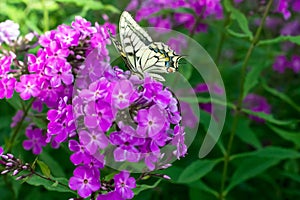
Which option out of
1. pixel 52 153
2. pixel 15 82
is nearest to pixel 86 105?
pixel 15 82

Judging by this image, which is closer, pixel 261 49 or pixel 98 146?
pixel 98 146

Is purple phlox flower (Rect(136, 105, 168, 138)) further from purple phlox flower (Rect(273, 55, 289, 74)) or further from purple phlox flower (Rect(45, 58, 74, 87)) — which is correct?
purple phlox flower (Rect(273, 55, 289, 74))

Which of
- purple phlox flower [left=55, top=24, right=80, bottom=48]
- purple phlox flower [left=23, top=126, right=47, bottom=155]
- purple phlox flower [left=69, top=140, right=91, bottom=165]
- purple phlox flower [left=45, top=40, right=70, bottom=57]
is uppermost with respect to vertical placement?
purple phlox flower [left=55, top=24, right=80, bottom=48]

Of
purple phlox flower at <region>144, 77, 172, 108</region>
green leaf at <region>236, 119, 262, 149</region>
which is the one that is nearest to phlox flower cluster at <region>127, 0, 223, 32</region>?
green leaf at <region>236, 119, 262, 149</region>

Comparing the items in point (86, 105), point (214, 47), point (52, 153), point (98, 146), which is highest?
point (86, 105)

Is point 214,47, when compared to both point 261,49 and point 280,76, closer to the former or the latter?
point 261,49
